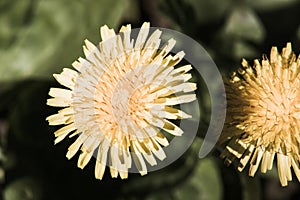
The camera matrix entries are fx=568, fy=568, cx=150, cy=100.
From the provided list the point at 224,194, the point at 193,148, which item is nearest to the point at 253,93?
the point at 193,148

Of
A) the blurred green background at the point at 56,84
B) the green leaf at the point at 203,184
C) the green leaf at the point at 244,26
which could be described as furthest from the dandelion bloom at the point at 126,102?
the green leaf at the point at 244,26

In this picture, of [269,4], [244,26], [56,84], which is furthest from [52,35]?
[269,4]

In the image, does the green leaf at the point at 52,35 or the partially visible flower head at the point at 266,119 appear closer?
the partially visible flower head at the point at 266,119

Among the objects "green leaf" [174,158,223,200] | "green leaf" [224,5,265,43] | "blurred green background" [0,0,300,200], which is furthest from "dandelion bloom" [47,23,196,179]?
"green leaf" [224,5,265,43]

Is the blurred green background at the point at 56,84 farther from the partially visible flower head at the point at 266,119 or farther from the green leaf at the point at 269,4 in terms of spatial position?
the partially visible flower head at the point at 266,119

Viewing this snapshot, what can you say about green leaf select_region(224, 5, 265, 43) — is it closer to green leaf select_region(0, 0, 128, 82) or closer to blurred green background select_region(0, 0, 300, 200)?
blurred green background select_region(0, 0, 300, 200)

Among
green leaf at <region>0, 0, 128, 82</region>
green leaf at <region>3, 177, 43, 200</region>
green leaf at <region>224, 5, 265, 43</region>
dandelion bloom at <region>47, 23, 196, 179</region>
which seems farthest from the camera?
green leaf at <region>224, 5, 265, 43</region>
